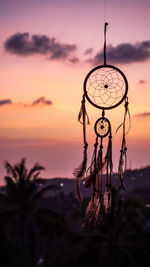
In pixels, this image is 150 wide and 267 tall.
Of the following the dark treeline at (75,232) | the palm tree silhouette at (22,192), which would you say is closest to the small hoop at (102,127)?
the dark treeline at (75,232)

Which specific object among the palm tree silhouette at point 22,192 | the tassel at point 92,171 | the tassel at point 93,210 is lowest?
the tassel at point 93,210

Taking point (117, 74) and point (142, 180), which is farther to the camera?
point (142, 180)

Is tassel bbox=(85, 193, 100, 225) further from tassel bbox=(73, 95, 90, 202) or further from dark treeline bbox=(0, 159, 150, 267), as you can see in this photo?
dark treeline bbox=(0, 159, 150, 267)

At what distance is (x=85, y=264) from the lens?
2492cm

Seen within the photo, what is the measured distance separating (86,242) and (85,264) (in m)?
1.72

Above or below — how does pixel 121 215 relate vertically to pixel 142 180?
below

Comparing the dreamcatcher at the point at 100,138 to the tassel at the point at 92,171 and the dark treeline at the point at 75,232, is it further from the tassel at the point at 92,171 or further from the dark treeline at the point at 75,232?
the dark treeline at the point at 75,232

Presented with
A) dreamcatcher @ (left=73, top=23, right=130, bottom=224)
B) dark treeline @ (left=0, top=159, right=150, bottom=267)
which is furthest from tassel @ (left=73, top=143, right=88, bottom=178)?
dark treeline @ (left=0, top=159, right=150, bottom=267)

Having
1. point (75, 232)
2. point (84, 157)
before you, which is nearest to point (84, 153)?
point (84, 157)

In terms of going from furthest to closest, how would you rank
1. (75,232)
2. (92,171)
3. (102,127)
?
(75,232), (92,171), (102,127)

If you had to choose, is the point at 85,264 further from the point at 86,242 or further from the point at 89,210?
the point at 89,210

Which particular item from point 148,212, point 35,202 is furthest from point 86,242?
point 148,212

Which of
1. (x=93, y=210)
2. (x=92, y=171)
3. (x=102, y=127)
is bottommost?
(x=93, y=210)

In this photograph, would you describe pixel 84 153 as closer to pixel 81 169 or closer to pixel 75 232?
pixel 81 169
